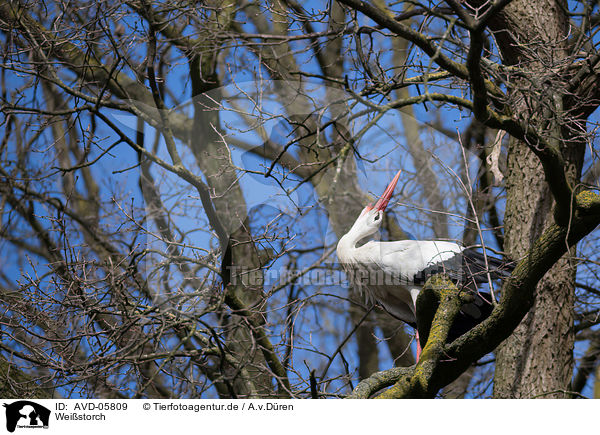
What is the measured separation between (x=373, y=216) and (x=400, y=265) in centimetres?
57

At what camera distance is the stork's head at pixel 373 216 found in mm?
5559

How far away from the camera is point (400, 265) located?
17.0ft

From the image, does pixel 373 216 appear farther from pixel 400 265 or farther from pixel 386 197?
pixel 400 265

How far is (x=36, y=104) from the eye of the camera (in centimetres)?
588
